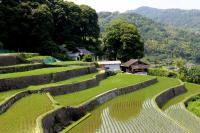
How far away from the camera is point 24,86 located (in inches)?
1082

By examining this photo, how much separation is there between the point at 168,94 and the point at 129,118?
11.2 m

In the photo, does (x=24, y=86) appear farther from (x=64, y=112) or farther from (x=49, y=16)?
(x=49, y=16)

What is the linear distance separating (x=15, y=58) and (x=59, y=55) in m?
17.2

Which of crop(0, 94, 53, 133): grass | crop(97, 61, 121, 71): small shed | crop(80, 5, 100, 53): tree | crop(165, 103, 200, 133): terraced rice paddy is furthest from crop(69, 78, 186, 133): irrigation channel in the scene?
crop(80, 5, 100, 53): tree

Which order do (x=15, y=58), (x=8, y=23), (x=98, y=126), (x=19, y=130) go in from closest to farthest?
(x=19, y=130) < (x=98, y=126) < (x=15, y=58) < (x=8, y=23)

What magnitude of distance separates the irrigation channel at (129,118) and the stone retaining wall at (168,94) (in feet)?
2.20

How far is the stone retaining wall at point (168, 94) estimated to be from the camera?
29.9 metres

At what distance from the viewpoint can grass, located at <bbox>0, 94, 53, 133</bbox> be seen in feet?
54.4

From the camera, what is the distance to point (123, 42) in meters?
60.9

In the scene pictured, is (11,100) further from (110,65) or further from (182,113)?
(110,65)

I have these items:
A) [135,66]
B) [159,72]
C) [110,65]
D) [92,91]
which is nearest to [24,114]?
[92,91]

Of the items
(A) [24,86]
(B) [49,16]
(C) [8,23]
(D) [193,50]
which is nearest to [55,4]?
(B) [49,16]

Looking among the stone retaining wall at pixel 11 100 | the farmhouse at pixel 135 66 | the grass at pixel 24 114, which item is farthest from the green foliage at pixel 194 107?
the farmhouse at pixel 135 66

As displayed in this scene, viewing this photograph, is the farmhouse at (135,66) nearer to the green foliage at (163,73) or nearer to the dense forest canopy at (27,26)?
the green foliage at (163,73)
